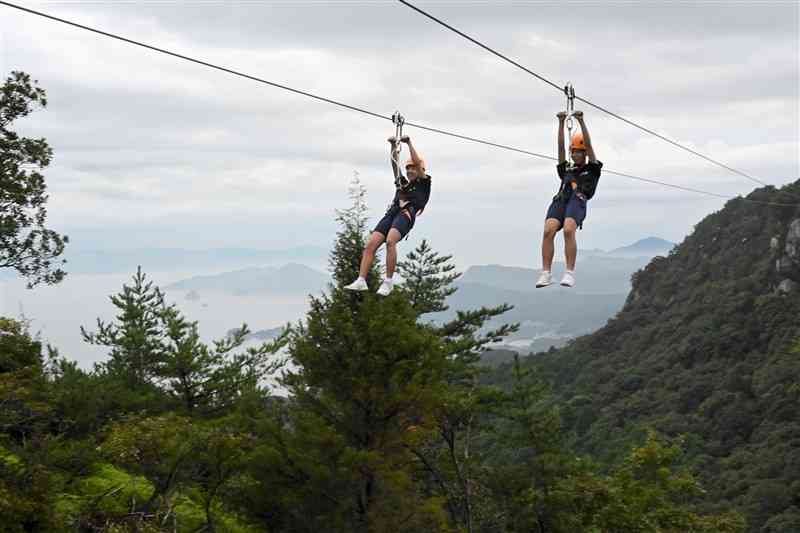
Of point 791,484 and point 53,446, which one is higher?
point 53,446

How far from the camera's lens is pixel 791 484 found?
2104 inches

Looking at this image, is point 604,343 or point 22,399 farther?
point 604,343

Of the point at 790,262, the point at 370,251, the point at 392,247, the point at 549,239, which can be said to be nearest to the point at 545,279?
the point at 549,239

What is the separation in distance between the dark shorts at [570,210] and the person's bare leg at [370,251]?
211cm

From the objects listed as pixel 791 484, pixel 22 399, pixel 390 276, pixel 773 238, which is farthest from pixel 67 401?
pixel 773 238

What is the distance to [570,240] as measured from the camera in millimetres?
9914

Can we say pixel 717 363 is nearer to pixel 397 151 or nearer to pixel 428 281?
pixel 428 281

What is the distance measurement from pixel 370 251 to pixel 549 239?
217 centimetres

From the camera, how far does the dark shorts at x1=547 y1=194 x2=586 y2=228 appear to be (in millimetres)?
9922

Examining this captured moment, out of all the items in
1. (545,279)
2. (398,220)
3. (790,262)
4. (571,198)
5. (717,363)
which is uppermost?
(790,262)

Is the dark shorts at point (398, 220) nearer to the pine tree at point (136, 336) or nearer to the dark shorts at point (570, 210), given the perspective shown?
the dark shorts at point (570, 210)

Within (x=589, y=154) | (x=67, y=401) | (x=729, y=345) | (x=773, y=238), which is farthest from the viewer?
(x=773, y=238)

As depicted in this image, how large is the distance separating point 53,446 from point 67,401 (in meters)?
7.06

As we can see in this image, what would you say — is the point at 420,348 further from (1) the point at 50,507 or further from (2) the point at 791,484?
(2) the point at 791,484
